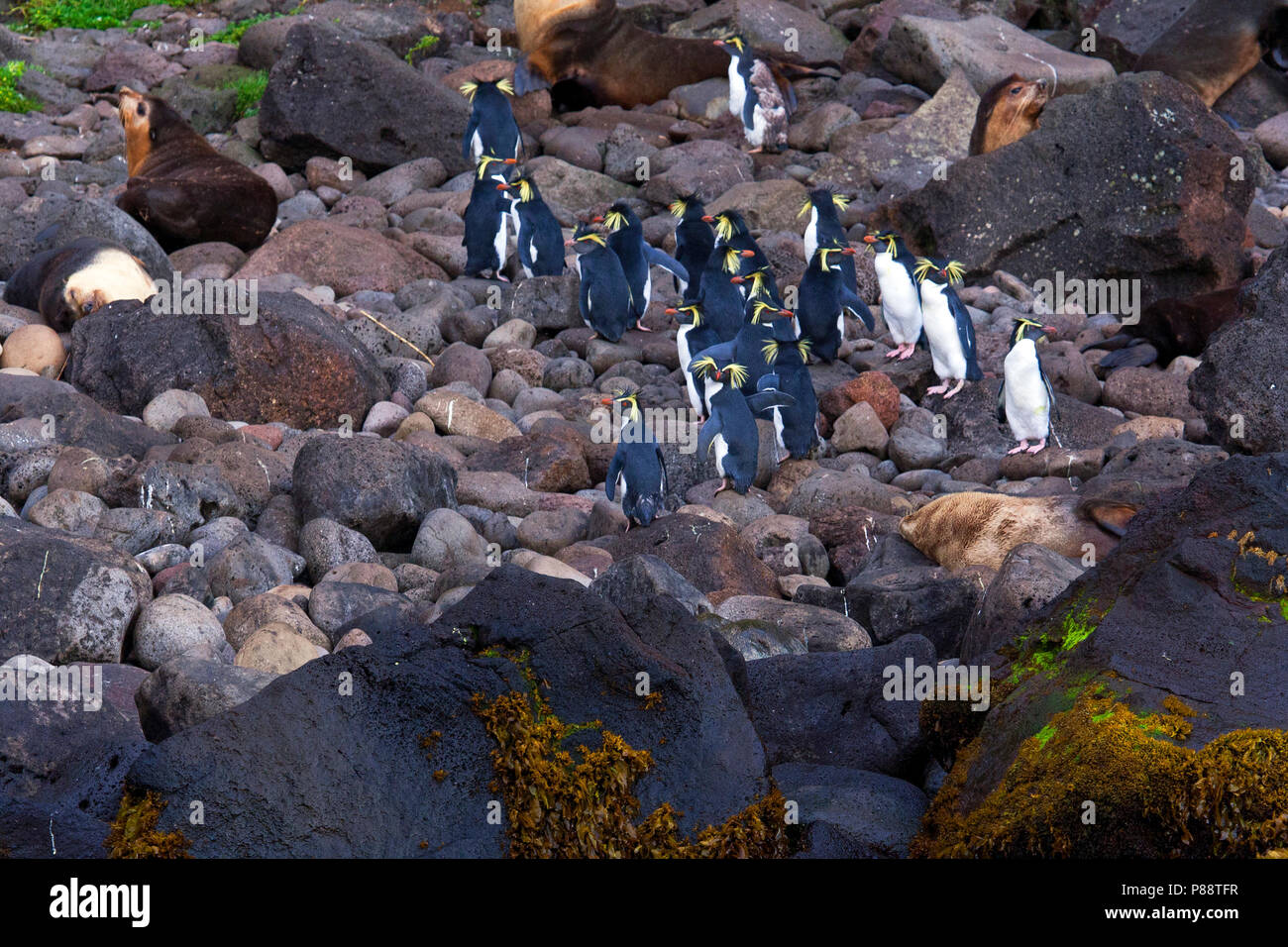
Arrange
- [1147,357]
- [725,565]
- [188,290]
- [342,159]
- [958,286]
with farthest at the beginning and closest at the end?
1. [342,159]
2. [958,286]
3. [1147,357]
4. [188,290]
5. [725,565]

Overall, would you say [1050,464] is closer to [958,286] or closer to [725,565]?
[725,565]

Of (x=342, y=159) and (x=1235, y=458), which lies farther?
(x=342, y=159)

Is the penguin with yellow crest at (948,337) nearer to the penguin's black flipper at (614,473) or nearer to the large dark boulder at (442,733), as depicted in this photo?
the penguin's black flipper at (614,473)

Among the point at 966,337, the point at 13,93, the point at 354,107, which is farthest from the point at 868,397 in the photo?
the point at 13,93

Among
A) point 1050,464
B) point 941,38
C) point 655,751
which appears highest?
point 941,38

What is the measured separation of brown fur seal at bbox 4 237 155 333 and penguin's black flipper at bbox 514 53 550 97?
7155mm

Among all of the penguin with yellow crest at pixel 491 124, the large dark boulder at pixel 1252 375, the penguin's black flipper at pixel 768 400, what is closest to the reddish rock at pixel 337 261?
the penguin with yellow crest at pixel 491 124

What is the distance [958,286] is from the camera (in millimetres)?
11750

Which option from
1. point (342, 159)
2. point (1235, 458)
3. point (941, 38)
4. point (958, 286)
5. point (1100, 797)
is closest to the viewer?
point (1100, 797)

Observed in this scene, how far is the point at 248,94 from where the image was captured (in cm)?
1628

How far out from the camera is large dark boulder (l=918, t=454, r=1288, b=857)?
249 centimetres

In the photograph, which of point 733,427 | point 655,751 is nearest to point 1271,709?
point 655,751

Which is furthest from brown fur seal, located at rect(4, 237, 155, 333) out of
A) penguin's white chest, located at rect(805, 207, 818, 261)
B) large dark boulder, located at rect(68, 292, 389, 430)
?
penguin's white chest, located at rect(805, 207, 818, 261)

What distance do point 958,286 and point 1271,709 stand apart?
9403mm
